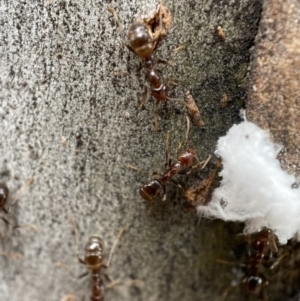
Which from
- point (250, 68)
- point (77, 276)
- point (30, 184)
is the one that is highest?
point (250, 68)

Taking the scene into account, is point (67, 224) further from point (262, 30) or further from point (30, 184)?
point (262, 30)

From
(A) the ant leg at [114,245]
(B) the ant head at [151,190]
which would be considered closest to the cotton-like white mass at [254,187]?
(B) the ant head at [151,190]

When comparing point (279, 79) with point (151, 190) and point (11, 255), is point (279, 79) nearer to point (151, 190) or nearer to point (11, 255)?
point (151, 190)

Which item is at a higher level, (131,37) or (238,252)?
(131,37)

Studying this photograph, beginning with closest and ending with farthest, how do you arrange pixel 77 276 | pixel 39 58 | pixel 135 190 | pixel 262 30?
1. pixel 262 30
2. pixel 39 58
3. pixel 135 190
4. pixel 77 276

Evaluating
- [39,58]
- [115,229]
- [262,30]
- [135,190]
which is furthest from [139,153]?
[262,30]

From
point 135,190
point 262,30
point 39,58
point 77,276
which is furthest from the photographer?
point 77,276

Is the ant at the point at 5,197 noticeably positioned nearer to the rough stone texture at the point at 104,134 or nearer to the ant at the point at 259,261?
the rough stone texture at the point at 104,134
